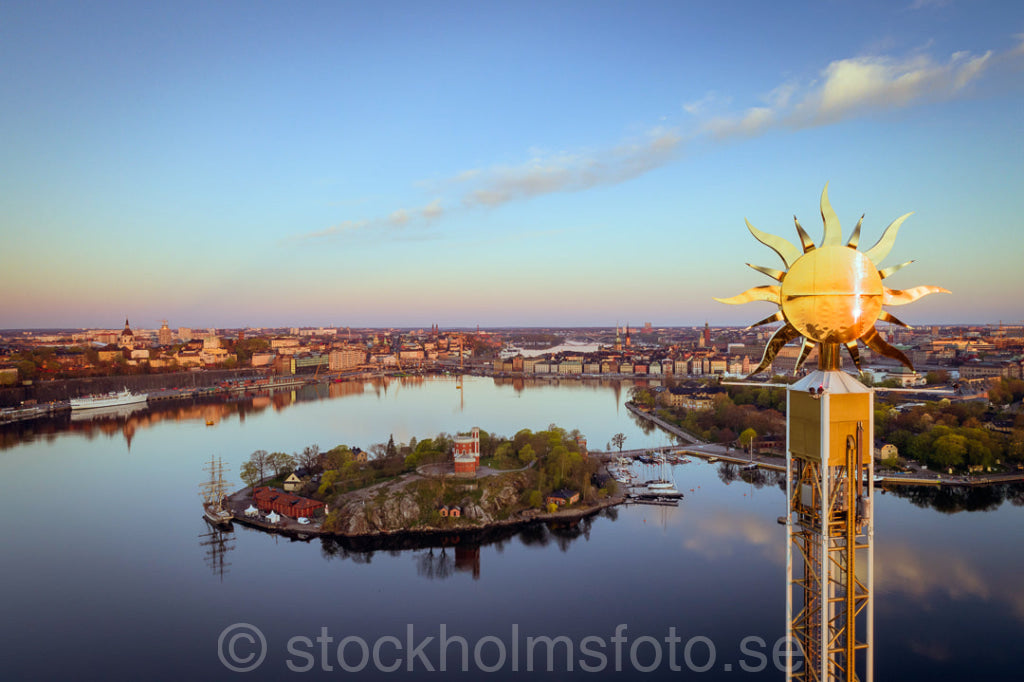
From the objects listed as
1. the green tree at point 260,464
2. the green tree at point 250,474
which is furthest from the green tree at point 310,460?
the green tree at point 250,474

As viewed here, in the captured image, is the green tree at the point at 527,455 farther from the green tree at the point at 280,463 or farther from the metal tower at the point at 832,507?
the metal tower at the point at 832,507

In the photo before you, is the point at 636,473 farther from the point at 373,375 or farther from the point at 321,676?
the point at 373,375

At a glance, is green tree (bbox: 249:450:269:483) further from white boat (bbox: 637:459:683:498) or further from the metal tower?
the metal tower

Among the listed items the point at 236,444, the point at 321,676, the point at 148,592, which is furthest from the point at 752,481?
the point at 236,444

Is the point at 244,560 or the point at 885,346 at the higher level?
the point at 885,346

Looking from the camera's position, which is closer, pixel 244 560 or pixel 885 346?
pixel 885 346

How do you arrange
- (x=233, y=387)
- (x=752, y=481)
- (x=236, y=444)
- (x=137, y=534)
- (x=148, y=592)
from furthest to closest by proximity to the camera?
1. (x=233, y=387)
2. (x=236, y=444)
3. (x=752, y=481)
4. (x=137, y=534)
5. (x=148, y=592)

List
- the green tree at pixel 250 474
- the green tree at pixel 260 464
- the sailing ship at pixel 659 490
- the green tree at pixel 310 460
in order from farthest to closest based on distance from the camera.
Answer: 1. the green tree at pixel 310 460
2. the green tree at pixel 260 464
3. the green tree at pixel 250 474
4. the sailing ship at pixel 659 490
